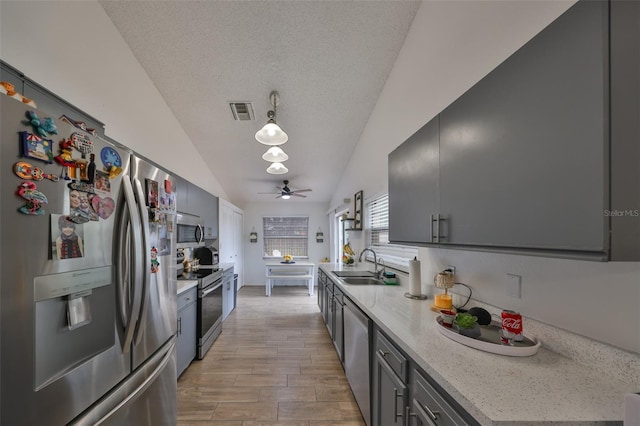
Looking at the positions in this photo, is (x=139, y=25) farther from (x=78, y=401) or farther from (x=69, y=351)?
(x=78, y=401)

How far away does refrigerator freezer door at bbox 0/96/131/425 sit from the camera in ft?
2.57

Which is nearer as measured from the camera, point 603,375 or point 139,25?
point 603,375

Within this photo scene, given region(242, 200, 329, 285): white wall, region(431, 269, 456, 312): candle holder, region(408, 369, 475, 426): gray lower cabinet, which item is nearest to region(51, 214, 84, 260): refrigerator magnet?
region(408, 369, 475, 426): gray lower cabinet

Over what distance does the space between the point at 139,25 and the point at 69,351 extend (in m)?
2.81

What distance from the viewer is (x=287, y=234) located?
7.65 metres

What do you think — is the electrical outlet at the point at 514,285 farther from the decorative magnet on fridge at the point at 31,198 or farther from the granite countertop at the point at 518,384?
the decorative magnet on fridge at the point at 31,198

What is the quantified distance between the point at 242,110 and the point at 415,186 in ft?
9.13

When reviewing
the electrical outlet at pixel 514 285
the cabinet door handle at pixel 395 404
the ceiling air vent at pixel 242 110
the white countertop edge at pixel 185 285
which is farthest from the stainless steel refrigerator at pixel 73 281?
the ceiling air vent at pixel 242 110

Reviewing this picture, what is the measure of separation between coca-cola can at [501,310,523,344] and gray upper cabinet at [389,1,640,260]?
33 cm

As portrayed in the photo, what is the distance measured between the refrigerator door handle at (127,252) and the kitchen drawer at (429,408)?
133 centimetres

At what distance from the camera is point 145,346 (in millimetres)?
1423

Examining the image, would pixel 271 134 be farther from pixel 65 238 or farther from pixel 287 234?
pixel 287 234

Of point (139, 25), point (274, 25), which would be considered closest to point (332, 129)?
point (274, 25)

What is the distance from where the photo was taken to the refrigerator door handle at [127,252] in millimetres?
1203
